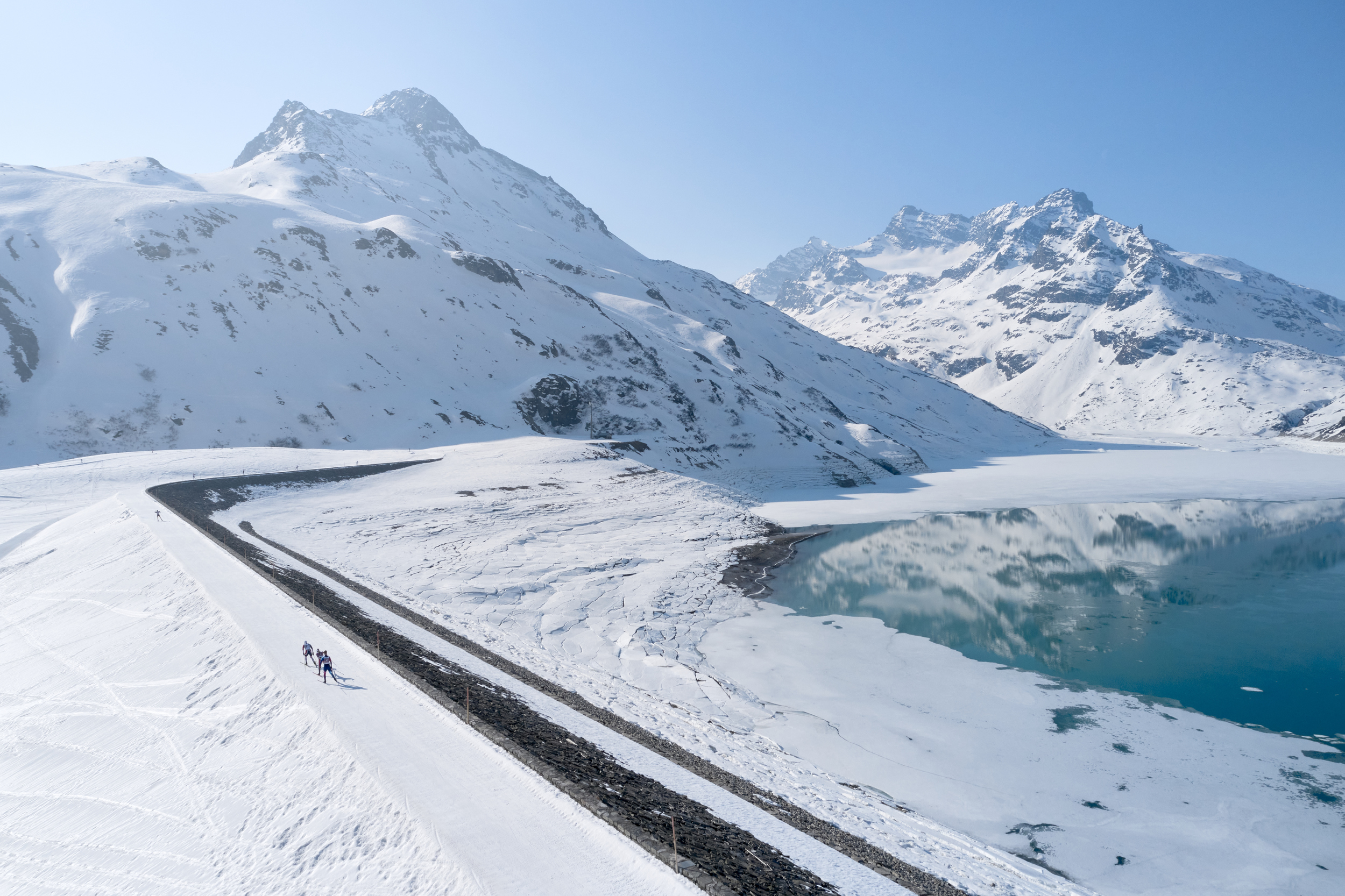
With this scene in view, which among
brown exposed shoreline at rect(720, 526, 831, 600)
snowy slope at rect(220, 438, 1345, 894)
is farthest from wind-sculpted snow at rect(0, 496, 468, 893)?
brown exposed shoreline at rect(720, 526, 831, 600)

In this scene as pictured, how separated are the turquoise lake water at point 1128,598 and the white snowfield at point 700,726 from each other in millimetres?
2739

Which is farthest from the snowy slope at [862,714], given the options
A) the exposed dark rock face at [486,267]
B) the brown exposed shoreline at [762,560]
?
the exposed dark rock face at [486,267]

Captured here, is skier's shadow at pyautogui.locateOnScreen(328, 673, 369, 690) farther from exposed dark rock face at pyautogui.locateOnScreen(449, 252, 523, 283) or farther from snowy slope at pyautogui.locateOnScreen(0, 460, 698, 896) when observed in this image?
exposed dark rock face at pyautogui.locateOnScreen(449, 252, 523, 283)

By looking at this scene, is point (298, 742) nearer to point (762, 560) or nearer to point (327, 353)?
point (762, 560)

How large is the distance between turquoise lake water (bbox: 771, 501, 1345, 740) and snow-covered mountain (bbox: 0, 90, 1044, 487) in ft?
111

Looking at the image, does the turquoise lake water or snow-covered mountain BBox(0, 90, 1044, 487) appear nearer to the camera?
the turquoise lake water

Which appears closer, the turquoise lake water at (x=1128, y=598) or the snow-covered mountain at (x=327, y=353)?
the turquoise lake water at (x=1128, y=598)

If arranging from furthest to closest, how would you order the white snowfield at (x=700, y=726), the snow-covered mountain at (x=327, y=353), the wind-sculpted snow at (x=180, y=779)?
the snow-covered mountain at (x=327, y=353)
the white snowfield at (x=700, y=726)
the wind-sculpted snow at (x=180, y=779)

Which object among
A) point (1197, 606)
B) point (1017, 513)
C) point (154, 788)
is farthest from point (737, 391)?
point (154, 788)

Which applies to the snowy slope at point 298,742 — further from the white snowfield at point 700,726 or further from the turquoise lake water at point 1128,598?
the turquoise lake water at point 1128,598

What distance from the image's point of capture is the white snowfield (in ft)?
39.3

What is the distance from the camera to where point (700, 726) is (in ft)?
62.9

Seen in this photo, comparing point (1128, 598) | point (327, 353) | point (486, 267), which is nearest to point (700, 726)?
point (1128, 598)

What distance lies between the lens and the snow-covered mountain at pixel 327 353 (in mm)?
72188
